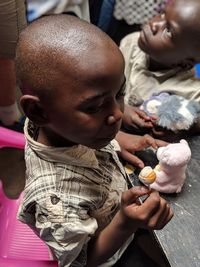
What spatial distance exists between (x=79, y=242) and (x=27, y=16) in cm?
102

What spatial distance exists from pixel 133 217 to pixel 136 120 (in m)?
0.37

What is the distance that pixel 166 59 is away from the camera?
1.07 metres

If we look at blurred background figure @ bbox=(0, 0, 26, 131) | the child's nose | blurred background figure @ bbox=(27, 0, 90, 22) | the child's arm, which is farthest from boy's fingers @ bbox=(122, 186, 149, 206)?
blurred background figure @ bbox=(27, 0, 90, 22)

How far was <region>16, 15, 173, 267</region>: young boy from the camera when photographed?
626 mm

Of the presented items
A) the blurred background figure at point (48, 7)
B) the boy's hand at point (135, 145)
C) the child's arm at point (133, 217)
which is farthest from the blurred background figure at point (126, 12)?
the child's arm at point (133, 217)

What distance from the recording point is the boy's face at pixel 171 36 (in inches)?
39.9

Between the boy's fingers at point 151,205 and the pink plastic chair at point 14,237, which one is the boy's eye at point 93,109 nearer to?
the boy's fingers at point 151,205

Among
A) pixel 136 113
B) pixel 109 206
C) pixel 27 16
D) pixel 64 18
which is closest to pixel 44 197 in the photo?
pixel 109 206

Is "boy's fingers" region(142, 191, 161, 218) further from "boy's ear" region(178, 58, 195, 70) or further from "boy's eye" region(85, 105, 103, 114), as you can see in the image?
"boy's ear" region(178, 58, 195, 70)

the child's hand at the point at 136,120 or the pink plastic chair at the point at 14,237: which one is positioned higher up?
the child's hand at the point at 136,120

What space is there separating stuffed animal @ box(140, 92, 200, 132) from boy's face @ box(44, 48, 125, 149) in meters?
0.29

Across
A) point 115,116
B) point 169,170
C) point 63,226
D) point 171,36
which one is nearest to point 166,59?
point 171,36

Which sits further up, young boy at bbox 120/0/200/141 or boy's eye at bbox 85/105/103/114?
boy's eye at bbox 85/105/103/114

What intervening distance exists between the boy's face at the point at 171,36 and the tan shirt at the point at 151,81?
1.4 inches
